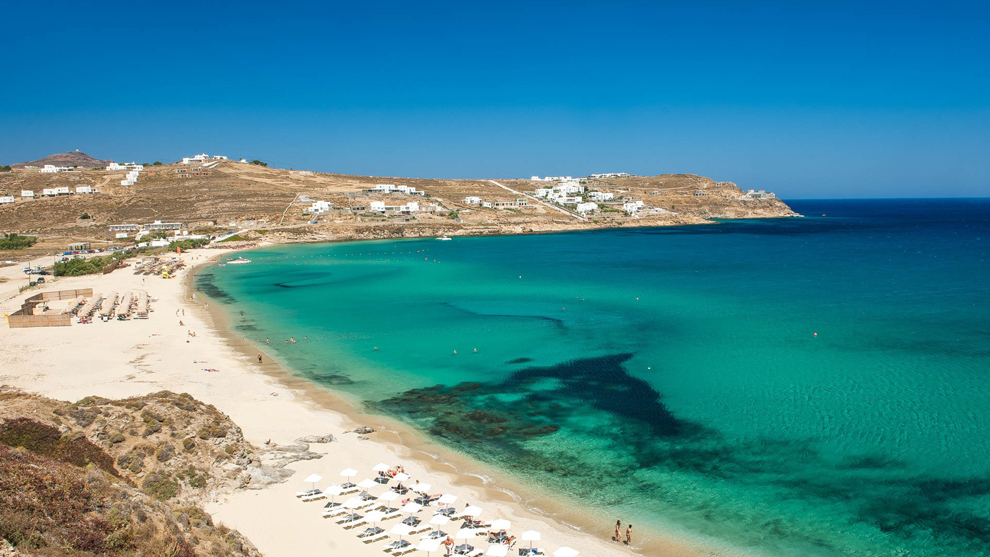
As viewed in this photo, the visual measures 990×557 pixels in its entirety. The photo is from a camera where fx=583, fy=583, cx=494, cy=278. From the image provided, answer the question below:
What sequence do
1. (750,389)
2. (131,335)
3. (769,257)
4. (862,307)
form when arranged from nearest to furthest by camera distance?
(750,389)
(131,335)
(862,307)
(769,257)

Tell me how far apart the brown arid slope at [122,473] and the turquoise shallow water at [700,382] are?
28.1 ft

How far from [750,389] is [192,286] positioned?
57.2 meters

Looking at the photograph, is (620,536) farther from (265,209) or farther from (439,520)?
(265,209)

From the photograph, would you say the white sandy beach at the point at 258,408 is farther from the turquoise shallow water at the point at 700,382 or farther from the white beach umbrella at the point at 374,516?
the turquoise shallow water at the point at 700,382

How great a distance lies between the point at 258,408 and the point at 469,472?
11.7 m

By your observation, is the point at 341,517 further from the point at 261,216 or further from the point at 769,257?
the point at 261,216

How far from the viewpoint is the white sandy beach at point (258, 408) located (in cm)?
1758

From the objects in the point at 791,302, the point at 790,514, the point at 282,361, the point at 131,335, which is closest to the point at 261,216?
the point at 131,335

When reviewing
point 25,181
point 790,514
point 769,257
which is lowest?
point 790,514

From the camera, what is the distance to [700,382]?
32.1 metres

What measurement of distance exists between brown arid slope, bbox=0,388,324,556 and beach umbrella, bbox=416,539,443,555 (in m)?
4.45

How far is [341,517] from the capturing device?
60.2ft

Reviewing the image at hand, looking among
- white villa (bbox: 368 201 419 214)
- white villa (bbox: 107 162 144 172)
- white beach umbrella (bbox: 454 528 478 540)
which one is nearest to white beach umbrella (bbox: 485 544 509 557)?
white beach umbrella (bbox: 454 528 478 540)

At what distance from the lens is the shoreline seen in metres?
17.8
